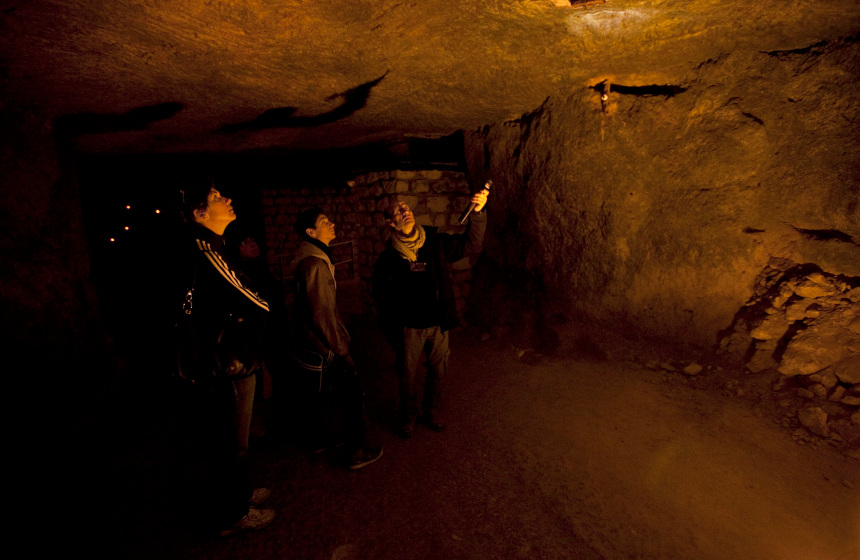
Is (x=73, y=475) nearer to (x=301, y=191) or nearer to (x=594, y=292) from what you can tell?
(x=594, y=292)

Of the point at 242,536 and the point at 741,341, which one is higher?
the point at 741,341

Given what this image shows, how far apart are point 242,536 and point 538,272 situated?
11.7 ft

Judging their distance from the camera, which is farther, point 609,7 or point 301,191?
point 301,191

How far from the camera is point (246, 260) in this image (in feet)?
22.1

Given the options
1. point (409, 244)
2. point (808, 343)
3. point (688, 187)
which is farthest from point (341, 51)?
point (808, 343)

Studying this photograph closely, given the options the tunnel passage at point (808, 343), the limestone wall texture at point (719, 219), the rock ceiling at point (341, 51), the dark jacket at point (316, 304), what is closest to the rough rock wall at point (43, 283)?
the rock ceiling at point (341, 51)

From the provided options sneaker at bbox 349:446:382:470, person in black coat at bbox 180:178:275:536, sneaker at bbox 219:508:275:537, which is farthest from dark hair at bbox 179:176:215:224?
sneaker at bbox 349:446:382:470

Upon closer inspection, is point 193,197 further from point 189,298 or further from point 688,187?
point 688,187

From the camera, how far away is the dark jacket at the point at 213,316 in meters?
1.90

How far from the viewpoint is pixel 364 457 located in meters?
2.74

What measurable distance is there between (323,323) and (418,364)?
0.99 m

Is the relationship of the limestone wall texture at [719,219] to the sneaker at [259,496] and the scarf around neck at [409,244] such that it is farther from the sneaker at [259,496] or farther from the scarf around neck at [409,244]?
the sneaker at [259,496]

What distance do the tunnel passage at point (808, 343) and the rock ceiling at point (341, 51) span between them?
1.77 metres

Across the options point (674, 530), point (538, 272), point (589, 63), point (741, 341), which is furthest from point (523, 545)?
point (589, 63)
